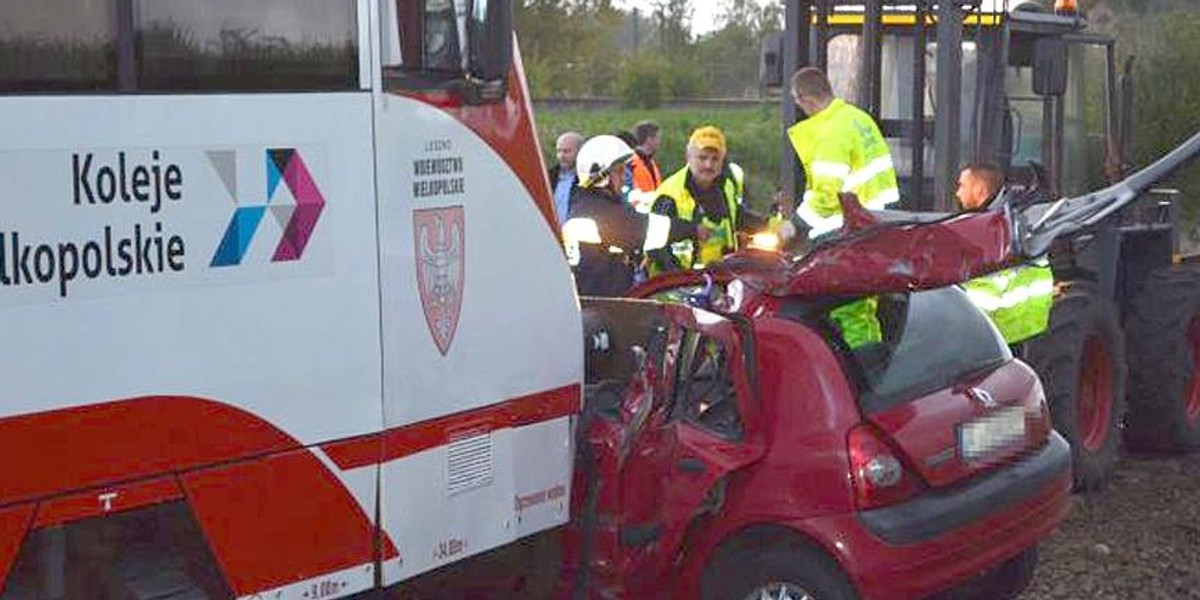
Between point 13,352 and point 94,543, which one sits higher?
point 13,352

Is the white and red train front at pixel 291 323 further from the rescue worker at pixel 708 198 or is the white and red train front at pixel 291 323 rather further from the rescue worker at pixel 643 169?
the rescue worker at pixel 643 169

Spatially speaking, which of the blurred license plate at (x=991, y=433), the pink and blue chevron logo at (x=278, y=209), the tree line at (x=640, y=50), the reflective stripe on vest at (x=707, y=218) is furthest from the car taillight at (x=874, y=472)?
the tree line at (x=640, y=50)

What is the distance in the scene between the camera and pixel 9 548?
3592 mm

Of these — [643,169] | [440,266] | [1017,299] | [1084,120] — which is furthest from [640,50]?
[440,266]

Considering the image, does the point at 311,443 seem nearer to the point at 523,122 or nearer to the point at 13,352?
the point at 13,352

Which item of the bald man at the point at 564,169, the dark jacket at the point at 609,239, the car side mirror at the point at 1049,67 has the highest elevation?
the car side mirror at the point at 1049,67

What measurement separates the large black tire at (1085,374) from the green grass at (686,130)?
1494 cm

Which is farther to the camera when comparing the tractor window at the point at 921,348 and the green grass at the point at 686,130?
the green grass at the point at 686,130

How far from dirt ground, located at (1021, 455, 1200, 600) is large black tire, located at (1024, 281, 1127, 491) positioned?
19cm

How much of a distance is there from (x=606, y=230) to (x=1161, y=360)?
3359 mm

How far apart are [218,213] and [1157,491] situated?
593 cm

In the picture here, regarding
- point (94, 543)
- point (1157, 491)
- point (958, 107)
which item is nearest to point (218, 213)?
point (94, 543)

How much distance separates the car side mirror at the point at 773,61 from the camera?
9.34 meters

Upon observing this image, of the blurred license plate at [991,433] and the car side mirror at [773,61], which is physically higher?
the car side mirror at [773,61]
